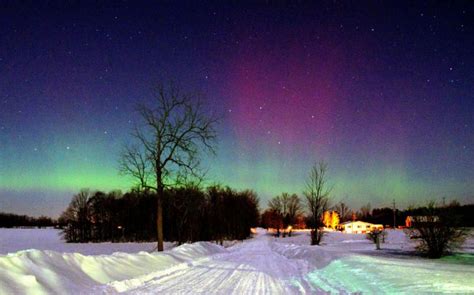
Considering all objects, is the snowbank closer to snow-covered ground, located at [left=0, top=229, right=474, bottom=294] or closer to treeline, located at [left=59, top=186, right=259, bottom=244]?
snow-covered ground, located at [left=0, top=229, right=474, bottom=294]

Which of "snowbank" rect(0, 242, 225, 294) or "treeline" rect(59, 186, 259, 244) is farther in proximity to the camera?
"treeline" rect(59, 186, 259, 244)

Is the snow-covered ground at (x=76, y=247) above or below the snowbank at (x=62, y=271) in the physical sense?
below

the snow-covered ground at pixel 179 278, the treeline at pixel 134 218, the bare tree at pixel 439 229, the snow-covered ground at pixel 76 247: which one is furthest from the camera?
the treeline at pixel 134 218

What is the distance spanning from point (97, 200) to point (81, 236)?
1199cm

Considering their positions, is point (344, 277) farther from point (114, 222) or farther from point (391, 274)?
point (114, 222)

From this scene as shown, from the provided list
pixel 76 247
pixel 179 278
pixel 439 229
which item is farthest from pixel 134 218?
pixel 179 278

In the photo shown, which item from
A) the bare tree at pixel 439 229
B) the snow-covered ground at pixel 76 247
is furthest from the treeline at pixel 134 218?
the bare tree at pixel 439 229

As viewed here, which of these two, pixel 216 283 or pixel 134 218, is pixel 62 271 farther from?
pixel 134 218

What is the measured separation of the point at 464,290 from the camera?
1000cm

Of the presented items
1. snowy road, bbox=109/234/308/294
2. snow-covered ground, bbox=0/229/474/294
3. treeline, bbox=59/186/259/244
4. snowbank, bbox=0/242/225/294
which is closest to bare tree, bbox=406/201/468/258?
snow-covered ground, bbox=0/229/474/294

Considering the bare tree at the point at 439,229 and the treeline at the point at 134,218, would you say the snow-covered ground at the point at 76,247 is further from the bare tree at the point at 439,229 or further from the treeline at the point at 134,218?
the bare tree at the point at 439,229

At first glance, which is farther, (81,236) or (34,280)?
(81,236)

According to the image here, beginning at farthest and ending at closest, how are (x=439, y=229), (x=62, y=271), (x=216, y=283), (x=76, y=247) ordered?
(x=76, y=247) < (x=439, y=229) < (x=216, y=283) < (x=62, y=271)

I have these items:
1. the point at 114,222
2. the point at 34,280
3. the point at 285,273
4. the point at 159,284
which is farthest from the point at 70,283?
the point at 114,222
